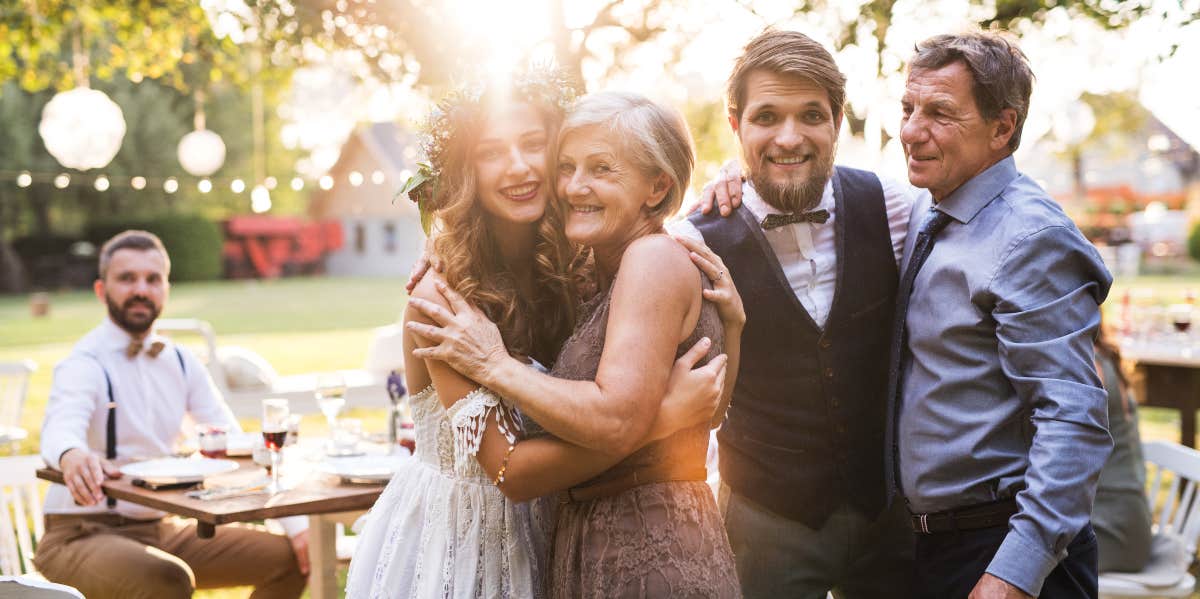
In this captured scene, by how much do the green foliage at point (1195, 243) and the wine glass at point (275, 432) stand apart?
1080 inches

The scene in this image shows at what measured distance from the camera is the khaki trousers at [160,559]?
3.61m

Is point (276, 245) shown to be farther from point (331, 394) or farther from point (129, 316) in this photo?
point (331, 394)

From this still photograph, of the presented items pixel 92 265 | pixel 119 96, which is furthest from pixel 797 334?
pixel 92 265

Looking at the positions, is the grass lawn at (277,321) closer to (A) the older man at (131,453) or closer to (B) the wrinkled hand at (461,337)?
(A) the older man at (131,453)

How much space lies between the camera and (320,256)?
4038 centimetres

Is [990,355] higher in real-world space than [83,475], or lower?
higher

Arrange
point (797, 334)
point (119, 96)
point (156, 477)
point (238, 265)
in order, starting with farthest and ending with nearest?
point (238, 265) → point (119, 96) → point (156, 477) → point (797, 334)

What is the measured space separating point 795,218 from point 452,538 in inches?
43.4

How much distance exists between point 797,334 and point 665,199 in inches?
22.8

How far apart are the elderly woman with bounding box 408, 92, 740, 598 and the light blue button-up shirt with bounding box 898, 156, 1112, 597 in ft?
1.64

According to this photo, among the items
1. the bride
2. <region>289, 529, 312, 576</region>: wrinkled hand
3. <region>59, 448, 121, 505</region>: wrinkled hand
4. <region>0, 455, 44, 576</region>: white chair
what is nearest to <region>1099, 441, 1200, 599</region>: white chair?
the bride

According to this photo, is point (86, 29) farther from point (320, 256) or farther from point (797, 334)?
point (320, 256)

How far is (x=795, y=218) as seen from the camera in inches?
101

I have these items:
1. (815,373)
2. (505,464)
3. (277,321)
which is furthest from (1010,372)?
(277,321)
